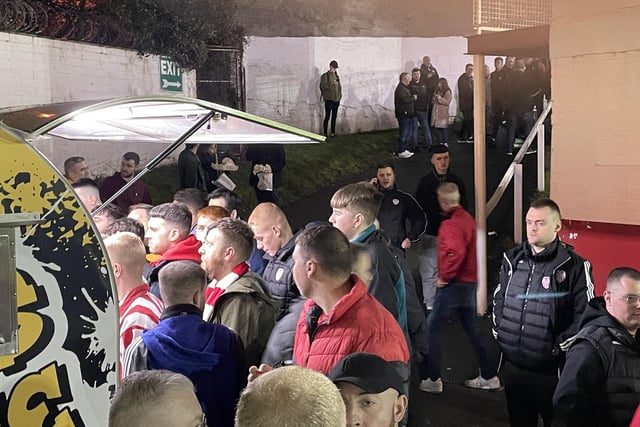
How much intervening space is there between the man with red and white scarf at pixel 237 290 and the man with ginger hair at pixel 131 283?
0.97ft

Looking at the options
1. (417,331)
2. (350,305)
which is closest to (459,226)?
(417,331)

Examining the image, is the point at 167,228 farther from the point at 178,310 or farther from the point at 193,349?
the point at 193,349

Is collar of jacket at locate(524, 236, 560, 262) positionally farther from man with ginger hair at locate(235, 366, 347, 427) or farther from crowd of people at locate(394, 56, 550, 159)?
crowd of people at locate(394, 56, 550, 159)

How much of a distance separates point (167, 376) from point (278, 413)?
2.04ft

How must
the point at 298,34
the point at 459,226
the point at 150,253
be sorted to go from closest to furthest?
the point at 150,253, the point at 459,226, the point at 298,34

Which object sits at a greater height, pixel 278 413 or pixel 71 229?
pixel 71 229

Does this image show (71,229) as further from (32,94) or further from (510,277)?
(32,94)

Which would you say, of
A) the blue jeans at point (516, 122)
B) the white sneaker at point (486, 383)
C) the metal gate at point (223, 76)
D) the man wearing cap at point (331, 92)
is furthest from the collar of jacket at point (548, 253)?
the metal gate at point (223, 76)

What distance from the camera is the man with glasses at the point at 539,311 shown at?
13.1ft

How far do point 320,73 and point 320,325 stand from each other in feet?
38.0

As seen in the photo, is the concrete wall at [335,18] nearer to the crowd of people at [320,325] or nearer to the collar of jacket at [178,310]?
the crowd of people at [320,325]

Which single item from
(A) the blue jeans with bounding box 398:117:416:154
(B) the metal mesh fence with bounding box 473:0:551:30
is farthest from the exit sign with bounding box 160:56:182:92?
(B) the metal mesh fence with bounding box 473:0:551:30

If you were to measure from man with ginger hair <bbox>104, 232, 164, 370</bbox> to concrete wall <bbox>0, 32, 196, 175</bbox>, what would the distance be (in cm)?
665

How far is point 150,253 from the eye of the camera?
4793mm
